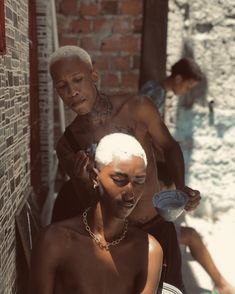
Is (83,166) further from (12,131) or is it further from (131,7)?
(131,7)

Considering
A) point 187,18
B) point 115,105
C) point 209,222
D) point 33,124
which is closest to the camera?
point 115,105

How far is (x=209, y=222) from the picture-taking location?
5199 millimetres

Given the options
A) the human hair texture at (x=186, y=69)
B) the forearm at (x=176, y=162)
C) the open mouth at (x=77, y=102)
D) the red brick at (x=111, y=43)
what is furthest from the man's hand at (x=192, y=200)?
the red brick at (x=111, y=43)

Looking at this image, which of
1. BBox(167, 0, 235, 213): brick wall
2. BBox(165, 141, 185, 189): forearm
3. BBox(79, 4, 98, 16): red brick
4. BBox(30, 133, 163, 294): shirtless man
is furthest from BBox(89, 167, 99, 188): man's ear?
BBox(79, 4, 98, 16): red brick

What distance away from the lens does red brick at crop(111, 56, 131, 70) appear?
552 centimetres

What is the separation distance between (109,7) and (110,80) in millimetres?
785

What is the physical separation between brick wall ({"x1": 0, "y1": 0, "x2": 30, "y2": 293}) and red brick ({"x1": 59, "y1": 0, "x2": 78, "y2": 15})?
224 cm

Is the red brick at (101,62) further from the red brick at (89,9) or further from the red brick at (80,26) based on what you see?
the red brick at (89,9)

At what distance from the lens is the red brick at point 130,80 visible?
555cm

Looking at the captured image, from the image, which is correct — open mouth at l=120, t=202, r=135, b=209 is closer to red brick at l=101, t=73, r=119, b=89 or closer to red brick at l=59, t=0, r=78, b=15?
red brick at l=101, t=73, r=119, b=89

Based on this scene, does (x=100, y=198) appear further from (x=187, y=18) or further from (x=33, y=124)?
(x=187, y=18)

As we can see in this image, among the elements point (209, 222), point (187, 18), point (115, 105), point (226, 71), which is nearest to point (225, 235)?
point (209, 222)

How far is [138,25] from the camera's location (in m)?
5.42

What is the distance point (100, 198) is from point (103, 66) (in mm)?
3551
